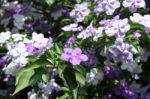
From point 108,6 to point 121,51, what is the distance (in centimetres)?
35

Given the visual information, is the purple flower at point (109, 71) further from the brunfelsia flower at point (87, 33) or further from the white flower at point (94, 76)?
the brunfelsia flower at point (87, 33)

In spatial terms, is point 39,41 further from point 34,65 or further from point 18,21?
point 18,21

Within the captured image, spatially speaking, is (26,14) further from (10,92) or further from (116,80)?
(116,80)

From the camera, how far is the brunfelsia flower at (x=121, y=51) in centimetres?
226

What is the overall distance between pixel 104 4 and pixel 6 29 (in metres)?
0.80

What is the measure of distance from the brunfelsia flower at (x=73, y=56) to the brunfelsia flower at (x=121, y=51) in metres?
0.14

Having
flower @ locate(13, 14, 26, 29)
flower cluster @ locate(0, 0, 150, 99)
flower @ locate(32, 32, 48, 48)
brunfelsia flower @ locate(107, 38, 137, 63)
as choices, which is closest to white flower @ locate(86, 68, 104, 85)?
flower cluster @ locate(0, 0, 150, 99)

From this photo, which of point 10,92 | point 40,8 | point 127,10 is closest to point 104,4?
point 127,10

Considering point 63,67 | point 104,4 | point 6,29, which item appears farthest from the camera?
point 6,29

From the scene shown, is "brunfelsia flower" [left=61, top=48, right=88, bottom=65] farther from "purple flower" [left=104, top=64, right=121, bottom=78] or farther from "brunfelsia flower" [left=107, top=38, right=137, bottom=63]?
"purple flower" [left=104, top=64, right=121, bottom=78]

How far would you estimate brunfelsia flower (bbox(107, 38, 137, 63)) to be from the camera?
2.26m

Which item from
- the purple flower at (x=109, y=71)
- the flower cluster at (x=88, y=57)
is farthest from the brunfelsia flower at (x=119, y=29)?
the purple flower at (x=109, y=71)

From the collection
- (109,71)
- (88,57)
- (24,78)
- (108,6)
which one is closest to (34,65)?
(24,78)

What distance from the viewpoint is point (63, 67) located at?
2.19m
